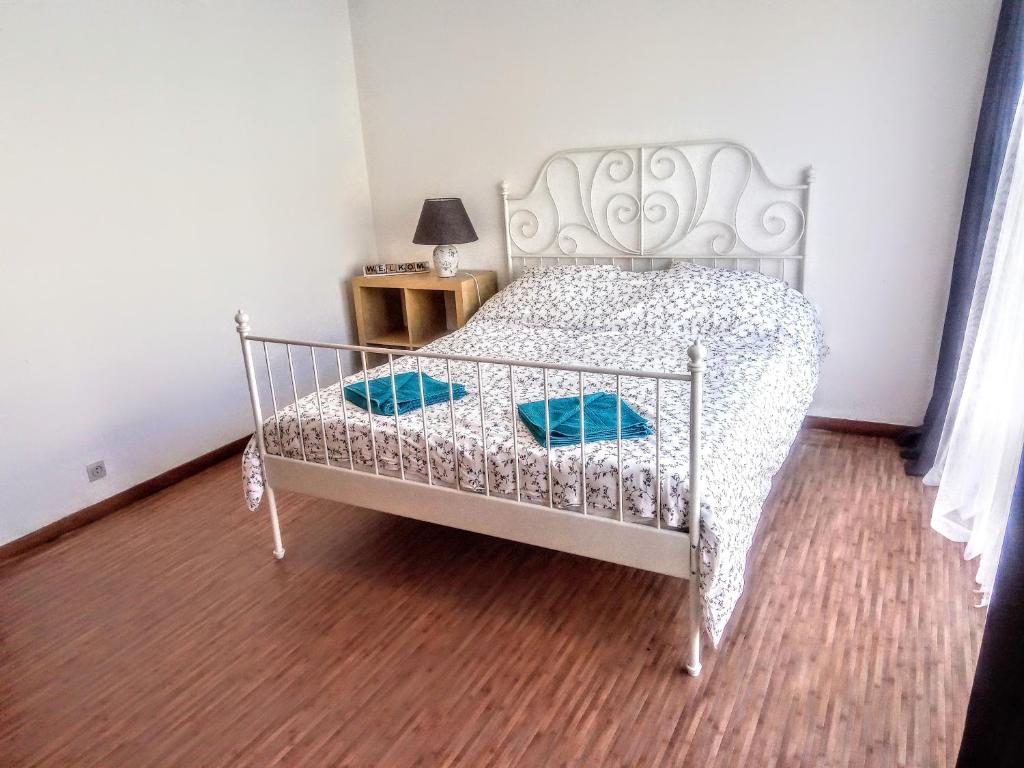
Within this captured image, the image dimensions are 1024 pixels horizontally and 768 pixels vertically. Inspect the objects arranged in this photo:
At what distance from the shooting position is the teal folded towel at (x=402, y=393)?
2.37 metres

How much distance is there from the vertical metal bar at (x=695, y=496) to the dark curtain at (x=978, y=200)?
1680mm

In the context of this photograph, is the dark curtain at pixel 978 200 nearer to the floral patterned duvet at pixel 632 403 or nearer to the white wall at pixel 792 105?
the white wall at pixel 792 105

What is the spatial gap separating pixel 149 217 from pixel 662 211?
95.3 inches

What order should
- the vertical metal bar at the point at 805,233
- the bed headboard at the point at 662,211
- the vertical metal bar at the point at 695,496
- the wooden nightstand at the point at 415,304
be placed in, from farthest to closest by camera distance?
the wooden nightstand at the point at 415,304, the bed headboard at the point at 662,211, the vertical metal bar at the point at 805,233, the vertical metal bar at the point at 695,496

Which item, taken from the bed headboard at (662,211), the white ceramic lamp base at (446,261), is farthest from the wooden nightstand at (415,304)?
the bed headboard at (662,211)

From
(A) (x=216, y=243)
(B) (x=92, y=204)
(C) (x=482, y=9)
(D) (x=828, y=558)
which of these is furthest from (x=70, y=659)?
(C) (x=482, y=9)

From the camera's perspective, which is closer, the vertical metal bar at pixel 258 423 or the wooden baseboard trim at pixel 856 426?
the vertical metal bar at pixel 258 423

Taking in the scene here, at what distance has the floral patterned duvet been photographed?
6.33ft

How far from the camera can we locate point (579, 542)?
2.04 metres

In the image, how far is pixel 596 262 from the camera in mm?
3855

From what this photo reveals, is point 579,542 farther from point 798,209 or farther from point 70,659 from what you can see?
point 798,209

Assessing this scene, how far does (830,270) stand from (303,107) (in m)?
2.86

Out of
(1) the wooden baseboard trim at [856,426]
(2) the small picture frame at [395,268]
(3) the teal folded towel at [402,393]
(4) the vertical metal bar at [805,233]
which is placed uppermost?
(4) the vertical metal bar at [805,233]

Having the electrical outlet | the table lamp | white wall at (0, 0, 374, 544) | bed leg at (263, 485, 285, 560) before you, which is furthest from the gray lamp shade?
the electrical outlet
